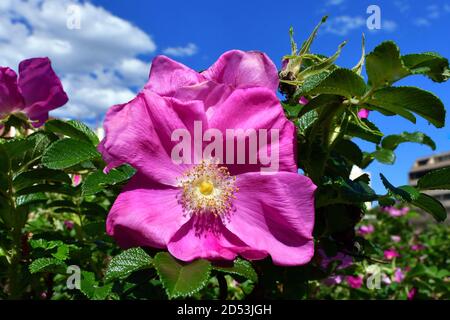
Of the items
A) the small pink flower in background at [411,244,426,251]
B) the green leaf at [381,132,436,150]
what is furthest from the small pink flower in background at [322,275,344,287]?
the small pink flower in background at [411,244,426,251]

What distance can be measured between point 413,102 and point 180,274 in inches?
16.6

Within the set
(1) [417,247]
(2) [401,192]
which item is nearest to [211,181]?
(2) [401,192]

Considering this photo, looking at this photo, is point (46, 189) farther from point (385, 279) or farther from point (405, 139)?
point (385, 279)

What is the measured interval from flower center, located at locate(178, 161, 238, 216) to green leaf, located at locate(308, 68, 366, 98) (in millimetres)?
199

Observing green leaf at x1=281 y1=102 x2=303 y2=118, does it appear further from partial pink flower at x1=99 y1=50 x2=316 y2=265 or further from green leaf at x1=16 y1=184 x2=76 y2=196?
green leaf at x1=16 y1=184 x2=76 y2=196

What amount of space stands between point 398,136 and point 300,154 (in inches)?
23.5

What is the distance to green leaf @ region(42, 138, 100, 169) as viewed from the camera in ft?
2.85

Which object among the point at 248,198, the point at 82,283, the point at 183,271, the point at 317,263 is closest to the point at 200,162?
the point at 248,198

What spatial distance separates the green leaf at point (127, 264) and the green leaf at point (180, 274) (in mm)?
40

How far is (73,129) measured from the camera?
99 centimetres

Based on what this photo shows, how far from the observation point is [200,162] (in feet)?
2.73

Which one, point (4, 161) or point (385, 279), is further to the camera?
point (385, 279)

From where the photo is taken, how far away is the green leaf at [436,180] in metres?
0.90

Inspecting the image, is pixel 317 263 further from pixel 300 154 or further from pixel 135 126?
pixel 135 126
